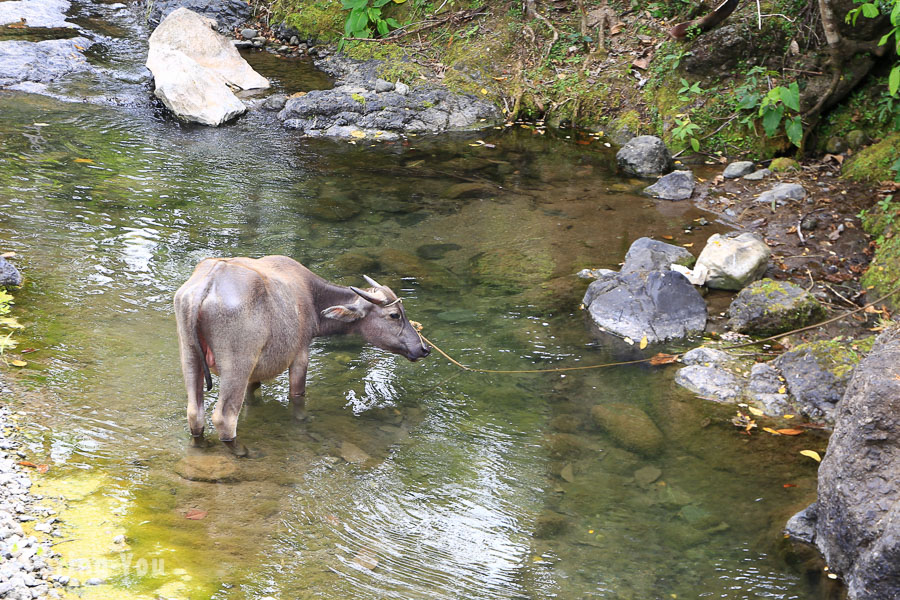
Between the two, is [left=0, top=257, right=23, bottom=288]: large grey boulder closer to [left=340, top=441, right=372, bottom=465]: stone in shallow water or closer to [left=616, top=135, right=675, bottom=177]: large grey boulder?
[left=340, top=441, right=372, bottom=465]: stone in shallow water

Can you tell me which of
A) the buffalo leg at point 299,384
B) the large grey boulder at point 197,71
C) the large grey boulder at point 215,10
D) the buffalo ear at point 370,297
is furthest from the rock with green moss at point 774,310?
the large grey boulder at point 215,10

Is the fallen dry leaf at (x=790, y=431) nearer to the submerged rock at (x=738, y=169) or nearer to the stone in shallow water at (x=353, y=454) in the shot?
the stone in shallow water at (x=353, y=454)

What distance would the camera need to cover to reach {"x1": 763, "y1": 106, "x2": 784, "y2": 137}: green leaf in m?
12.1

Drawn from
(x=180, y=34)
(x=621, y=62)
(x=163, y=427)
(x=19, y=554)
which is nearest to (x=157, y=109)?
(x=180, y=34)

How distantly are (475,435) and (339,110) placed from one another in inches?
380

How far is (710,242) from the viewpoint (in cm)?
980

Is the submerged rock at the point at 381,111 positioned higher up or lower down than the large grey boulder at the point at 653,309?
lower down

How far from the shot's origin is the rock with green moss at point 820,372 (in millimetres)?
7164

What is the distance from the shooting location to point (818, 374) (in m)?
7.34

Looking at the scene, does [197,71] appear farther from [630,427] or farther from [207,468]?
[630,427]

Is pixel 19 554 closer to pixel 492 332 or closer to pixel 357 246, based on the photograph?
pixel 492 332

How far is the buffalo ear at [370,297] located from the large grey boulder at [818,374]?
3.94 metres

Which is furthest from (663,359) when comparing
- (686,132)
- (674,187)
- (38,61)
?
(38,61)

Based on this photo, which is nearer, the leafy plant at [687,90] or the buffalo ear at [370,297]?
the buffalo ear at [370,297]
